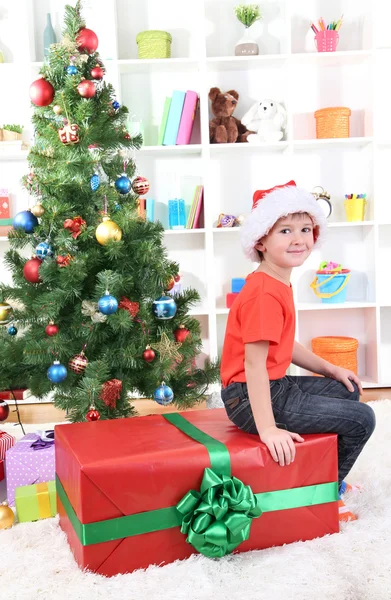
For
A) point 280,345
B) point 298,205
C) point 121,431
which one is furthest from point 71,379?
point 298,205

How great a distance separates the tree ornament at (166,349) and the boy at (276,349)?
1.16 feet

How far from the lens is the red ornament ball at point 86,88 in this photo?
203cm

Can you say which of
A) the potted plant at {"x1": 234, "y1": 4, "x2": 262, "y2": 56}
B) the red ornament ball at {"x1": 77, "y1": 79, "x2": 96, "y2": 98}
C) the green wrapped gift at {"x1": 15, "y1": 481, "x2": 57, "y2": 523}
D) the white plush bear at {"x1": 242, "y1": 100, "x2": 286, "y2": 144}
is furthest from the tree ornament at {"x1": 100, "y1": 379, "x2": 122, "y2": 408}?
the potted plant at {"x1": 234, "y1": 4, "x2": 262, "y2": 56}

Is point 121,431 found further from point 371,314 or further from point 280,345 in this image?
point 371,314

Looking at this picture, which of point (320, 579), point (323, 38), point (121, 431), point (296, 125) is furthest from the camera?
point (296, 125)

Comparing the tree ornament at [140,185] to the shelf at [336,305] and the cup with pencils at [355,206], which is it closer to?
the shelf at [336,305]

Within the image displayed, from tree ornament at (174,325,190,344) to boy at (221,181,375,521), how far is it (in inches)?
17.5

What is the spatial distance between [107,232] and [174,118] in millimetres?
1436

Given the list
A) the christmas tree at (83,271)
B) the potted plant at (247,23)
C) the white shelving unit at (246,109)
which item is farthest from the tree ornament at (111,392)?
the potted plant at (247,23)

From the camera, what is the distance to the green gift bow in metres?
1.33

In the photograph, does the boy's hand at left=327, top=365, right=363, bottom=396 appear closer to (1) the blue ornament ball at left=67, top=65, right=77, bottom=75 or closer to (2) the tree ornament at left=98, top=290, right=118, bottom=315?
(2) the tree ornament at left=98, top=290, right=118, bottom=315

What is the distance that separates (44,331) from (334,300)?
1761mm

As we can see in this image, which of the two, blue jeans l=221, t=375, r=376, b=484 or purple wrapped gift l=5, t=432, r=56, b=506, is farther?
purple wrapped gift l=5, t=432, r=56, b=506

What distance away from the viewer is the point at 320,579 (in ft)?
4.31
